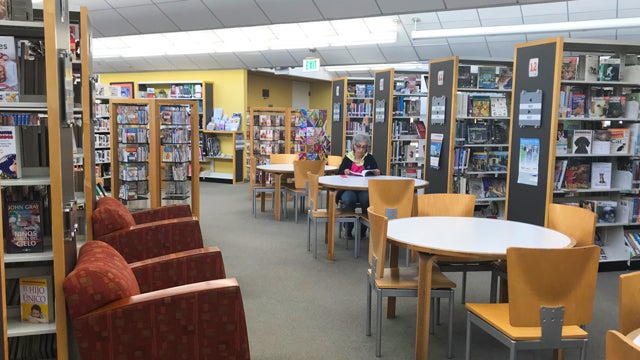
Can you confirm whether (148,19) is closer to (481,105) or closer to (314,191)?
(314,191)

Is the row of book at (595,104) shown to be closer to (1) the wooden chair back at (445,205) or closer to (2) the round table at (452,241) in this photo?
(1) the wooden chair back at (445,205)

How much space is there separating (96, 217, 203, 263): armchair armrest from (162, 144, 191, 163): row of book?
11.2ft


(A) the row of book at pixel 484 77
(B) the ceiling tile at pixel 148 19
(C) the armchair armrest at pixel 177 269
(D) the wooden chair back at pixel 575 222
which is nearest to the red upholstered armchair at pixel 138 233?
(C) the armchair armrest at pixel 177 269

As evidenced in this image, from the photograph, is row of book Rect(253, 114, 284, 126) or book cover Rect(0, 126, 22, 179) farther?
row of book Rect(253, 114, 284, 126)

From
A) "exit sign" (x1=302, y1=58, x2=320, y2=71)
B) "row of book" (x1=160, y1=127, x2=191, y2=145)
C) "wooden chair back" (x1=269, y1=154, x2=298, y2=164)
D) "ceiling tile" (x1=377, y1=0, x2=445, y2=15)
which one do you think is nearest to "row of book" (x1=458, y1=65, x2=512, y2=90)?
"ceiling tile" (x1=377, y1=0, x2=445, y2=15)

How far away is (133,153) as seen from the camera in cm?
701

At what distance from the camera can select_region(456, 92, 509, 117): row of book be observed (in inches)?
262

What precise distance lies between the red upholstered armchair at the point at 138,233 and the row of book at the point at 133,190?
10.7 ft

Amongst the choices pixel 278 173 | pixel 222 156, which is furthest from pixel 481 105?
pixel 222 156

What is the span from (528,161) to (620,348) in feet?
13.3

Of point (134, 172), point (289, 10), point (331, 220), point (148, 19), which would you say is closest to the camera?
point (331, 220)

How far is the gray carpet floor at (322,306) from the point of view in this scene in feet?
11.1

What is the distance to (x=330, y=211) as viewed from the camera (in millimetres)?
5570

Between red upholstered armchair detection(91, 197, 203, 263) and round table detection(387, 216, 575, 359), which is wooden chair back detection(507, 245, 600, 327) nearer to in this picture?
round table detection(387, 216, 575, 359)
